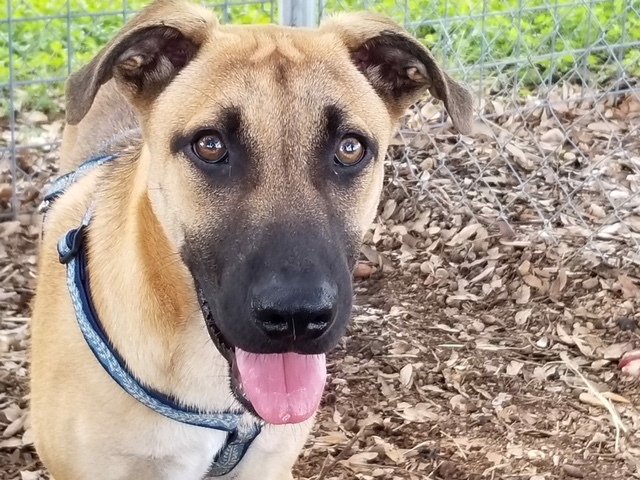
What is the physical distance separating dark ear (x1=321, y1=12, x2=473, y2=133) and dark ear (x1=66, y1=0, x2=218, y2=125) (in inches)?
16.9

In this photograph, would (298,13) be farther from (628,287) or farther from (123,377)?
Result: (123,377)

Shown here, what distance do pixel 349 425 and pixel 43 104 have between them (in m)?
2.92

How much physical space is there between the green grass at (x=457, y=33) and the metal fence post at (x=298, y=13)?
2.06ft

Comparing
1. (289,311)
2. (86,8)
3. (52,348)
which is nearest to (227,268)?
(289,311)

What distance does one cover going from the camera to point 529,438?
3875 mm

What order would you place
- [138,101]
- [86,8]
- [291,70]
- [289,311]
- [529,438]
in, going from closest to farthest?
[289,311] → [291,70] → [138,101] → [529,438] → [86,8]

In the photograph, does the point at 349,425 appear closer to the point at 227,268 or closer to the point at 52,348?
the point at 52,348

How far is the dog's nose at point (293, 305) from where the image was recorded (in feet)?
7.38

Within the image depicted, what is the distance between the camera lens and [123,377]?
2.71 m

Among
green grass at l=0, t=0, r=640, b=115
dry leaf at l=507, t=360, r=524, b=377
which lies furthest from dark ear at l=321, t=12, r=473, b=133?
green grass at l=0, t=0, r=640, b=115

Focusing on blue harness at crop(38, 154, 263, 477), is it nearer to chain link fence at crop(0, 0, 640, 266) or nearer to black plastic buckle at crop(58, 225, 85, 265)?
black plastic buckle at crop(58, 225, 85, 265)

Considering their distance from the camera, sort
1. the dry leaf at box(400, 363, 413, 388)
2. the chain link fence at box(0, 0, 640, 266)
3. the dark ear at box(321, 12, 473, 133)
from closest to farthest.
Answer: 1. the dark ear at box(321, 12, 473, 133)
2. the dry leaf at box(400, 363, 413, 388)
3. the chain link fence at box(0, 0, 640, 266)

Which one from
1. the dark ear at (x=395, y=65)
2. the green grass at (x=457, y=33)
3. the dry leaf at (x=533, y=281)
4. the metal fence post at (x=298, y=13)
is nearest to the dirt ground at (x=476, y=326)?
the dry leaf at (x=533, y=281)

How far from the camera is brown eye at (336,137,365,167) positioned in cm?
259
